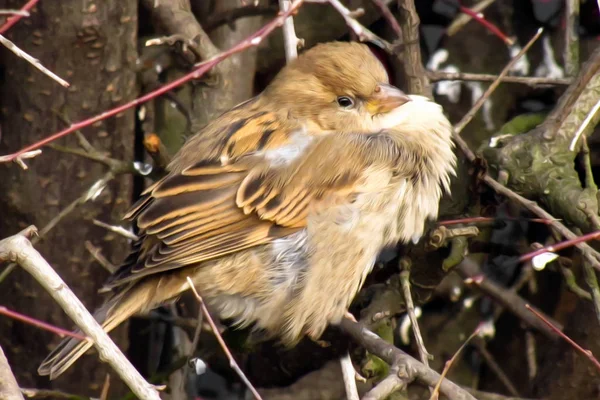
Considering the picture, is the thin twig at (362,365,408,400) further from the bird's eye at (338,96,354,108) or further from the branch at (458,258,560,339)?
the branch at (458,258,560,339)

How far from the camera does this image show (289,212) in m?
3.07

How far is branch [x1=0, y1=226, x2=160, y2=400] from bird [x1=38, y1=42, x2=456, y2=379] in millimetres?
739

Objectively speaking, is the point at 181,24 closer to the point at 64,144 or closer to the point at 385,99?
the point at 64,144

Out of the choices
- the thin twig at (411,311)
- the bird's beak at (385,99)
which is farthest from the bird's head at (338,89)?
the thin twig at (411,311)

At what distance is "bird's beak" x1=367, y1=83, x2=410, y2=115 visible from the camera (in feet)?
10.4

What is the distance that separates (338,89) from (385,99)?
0.58 feet

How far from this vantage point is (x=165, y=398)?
3557 mm

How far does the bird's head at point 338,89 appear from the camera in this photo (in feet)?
10.5

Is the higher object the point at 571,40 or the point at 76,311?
the point at 76,311

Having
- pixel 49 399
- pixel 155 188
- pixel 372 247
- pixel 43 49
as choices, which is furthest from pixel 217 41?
pixel 49 399

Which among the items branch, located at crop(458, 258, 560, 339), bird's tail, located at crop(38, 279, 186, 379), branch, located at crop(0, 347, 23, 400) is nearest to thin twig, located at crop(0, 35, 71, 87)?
branch, located at crop(0, 347, 23, 400)

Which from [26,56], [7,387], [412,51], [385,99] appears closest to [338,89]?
[385,99]

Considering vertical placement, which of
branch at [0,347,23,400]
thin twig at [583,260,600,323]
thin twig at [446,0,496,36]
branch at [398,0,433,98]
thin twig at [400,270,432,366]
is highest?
branch at [0,347,23,400]

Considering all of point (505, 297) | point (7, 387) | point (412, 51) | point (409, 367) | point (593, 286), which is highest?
point (7, 387)
